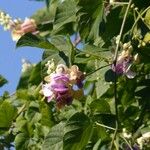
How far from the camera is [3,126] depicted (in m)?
2.37

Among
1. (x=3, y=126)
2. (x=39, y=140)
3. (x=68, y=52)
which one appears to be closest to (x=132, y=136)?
(x=68, y=52)

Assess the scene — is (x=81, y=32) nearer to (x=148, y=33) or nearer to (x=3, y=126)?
(x=148, y=33)

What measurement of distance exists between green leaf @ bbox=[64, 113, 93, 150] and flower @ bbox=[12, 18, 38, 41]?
2.13ft

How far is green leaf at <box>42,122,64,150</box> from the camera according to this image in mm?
A: 1748

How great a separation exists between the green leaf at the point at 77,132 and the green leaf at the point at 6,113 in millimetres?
613

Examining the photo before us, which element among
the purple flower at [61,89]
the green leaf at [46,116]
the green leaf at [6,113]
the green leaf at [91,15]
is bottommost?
the purple flower at [61,89]

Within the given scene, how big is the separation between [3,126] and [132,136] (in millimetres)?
620

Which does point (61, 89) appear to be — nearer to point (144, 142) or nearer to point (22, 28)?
point (144, 142)

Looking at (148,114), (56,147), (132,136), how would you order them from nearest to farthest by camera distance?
(56,147), (132,136), (148,114)

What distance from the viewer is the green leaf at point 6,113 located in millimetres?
2287

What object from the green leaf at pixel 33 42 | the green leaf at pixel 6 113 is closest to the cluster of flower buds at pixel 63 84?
the green leaf at pixel 33 42

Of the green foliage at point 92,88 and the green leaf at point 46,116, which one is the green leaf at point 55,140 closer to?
the green foliage at point 92,88

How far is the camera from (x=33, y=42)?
5.74 feet

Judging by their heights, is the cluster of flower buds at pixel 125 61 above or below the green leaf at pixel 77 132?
above
